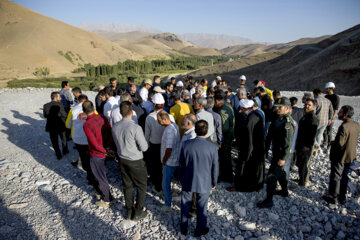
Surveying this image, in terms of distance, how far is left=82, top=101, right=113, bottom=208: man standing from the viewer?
13.6 feet

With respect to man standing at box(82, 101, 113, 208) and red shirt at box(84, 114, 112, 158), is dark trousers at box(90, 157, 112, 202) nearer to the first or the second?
man standing at box(82, 101, 113, 208)

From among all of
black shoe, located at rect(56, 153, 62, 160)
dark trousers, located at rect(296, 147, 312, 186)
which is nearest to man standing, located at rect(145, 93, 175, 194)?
dark trousers, located at rect(296, 147, 312, 186)

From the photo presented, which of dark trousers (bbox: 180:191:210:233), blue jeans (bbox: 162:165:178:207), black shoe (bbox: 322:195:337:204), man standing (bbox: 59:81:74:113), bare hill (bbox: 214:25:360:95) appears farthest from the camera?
bare hill (bbox: 214:25:360:95)

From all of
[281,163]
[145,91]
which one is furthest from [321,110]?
[145,91]

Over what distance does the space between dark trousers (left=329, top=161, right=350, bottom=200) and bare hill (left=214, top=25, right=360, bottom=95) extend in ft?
57.8

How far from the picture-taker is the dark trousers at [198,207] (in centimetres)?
357

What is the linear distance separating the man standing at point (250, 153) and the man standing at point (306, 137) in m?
0.86

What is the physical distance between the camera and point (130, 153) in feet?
12.7

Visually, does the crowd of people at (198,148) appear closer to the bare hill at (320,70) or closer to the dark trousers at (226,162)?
the dark trousers at (226,162)

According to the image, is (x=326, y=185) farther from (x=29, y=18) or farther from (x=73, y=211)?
(x=29, y=18)

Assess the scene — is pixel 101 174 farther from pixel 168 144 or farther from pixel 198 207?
pixel 198 207

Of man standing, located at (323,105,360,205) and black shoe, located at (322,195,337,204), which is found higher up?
man standing, located at (323,105,360,205)

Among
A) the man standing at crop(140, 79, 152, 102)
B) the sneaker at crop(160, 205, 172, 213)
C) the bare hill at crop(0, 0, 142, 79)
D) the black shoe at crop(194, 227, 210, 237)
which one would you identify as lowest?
the black shoe at crop(194, 227, 210, 237)

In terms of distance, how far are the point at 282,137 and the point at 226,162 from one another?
1574mm
